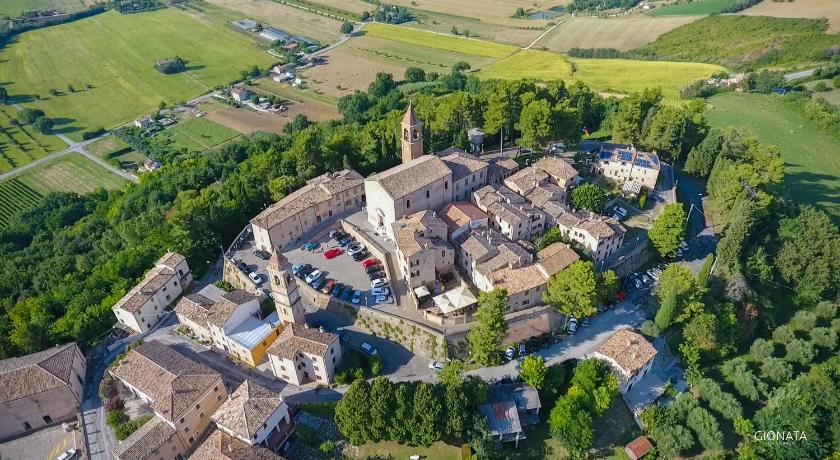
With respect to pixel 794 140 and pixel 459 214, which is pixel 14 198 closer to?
pixel 459 214

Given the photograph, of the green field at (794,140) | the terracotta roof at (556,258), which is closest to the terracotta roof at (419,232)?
the terracotta roof at (556,258)

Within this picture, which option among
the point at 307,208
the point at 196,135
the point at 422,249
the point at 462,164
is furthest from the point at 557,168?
the point at 196,135

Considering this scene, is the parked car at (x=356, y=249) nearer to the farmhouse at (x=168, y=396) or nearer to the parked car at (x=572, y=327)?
the farmhouse at (x=168, y=396)

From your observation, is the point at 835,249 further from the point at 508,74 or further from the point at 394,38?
the point at 394,38

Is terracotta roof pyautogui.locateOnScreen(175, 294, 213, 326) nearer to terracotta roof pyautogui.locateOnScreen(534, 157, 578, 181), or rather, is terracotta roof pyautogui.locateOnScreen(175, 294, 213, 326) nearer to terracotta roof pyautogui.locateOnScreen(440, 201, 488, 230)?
terracotta roof pyautogui.locateOnScreen(440, 201, 488, 230)

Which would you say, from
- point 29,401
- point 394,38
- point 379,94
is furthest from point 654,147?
point 394,38

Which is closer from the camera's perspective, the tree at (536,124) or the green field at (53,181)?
the tree at (536,124)

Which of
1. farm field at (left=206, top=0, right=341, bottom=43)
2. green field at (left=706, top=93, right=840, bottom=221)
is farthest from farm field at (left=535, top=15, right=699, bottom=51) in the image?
farm field at (left=206, top=0, right=341, bottom=43)
